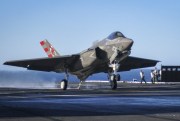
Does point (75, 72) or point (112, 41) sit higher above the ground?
point (112, 41)

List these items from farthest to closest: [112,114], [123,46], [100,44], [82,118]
Result: [100,44] → [123,46] → [112,114] → [82,118]

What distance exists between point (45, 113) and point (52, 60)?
19656mm

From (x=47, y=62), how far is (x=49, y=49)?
21.5ft

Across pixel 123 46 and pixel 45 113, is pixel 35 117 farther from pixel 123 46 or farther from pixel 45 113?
pixel 123 46

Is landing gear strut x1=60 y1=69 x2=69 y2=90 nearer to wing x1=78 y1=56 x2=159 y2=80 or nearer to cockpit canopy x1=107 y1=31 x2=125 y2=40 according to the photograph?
wing x1=78 y1=56 x2=159 y2=80

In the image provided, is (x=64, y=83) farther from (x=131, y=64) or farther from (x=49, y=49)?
(x=49, y=49)

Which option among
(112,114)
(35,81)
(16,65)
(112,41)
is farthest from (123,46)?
(35,81)

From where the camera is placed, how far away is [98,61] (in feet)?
96.5

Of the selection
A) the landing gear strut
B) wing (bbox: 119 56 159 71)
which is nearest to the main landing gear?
the landing gear strut

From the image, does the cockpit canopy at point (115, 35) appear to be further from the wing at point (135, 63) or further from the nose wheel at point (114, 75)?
the wing at point (135, 63)

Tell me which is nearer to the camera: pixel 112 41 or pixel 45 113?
pixel 45 113

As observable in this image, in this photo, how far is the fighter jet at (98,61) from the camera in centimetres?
2816

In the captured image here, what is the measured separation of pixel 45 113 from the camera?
12180 mm

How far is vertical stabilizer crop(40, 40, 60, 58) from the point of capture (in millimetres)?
38219
